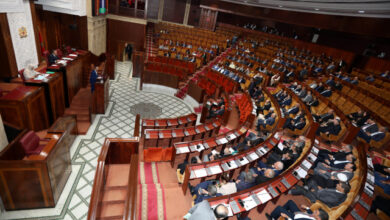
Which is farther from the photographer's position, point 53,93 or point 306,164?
point 53,93

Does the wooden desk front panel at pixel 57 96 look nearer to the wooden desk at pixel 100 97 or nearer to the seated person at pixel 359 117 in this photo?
the wooden desk at pixel 100 97

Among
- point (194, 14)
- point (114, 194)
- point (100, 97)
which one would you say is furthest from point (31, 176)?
point (194, 14)

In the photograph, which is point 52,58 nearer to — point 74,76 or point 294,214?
point 74,76

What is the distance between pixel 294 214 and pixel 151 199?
7.52ft

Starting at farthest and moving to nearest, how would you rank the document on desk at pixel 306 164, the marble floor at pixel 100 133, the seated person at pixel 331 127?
the seated person at pixel 331 127 < the document on desk at pixel 306 164 < the marble floor at pixel 100 133

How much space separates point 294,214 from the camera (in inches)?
123

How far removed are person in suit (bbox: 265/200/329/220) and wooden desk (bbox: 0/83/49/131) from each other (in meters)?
5.06

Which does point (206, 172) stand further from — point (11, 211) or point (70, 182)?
point (11, 211)

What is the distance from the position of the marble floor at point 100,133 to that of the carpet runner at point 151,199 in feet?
3.86

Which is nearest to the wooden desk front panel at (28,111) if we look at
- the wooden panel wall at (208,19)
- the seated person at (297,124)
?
the seated person at (297,124)

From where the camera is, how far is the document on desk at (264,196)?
126 inches

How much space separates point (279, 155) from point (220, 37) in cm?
1181

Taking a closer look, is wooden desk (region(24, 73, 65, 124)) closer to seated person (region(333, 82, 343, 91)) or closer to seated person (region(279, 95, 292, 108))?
seated person (region(279, 95, 292, 108))

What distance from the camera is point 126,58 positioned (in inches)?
528
